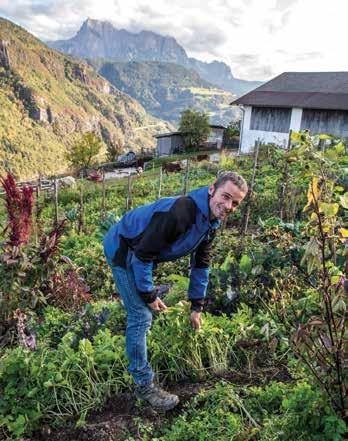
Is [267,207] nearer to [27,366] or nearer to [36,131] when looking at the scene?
[27,366]

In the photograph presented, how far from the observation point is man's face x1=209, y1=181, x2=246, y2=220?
2.44 m

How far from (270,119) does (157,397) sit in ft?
93.9

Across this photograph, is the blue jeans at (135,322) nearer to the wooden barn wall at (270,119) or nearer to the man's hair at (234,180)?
the man's hair at (234,180)

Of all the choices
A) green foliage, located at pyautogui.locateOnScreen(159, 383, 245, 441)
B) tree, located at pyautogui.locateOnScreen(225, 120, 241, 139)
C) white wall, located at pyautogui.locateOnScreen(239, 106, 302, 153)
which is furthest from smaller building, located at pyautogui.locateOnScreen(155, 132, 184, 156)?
green foliage, located at pyautogui.locateOnScreen(159, 383, 245, 441)

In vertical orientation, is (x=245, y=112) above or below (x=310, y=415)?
above

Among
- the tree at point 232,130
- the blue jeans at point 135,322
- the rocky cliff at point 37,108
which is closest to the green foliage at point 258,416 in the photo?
the blue jeans at point 135,322

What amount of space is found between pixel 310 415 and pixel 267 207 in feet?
23.9

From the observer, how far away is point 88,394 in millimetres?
3006

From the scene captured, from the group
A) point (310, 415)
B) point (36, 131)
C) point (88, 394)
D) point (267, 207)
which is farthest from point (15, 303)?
point (36, 131)

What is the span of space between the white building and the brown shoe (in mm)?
24240

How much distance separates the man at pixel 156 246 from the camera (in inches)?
97.8

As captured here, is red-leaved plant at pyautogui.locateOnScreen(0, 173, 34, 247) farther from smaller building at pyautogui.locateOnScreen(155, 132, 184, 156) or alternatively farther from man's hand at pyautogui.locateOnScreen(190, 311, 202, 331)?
smaller building at pyautogui.locateOnScreen(155, 132, 184, 156)

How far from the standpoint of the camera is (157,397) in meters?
2.89

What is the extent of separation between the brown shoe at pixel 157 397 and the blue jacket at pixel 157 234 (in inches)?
28.5
